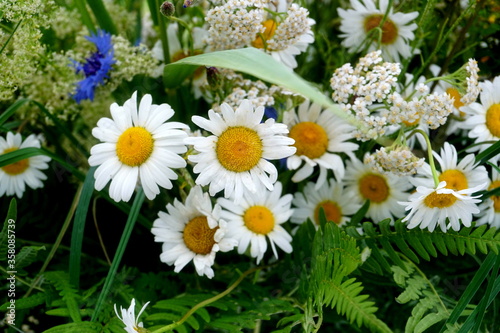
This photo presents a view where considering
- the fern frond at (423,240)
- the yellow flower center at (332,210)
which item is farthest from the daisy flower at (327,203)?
the fern frond at (423,240)

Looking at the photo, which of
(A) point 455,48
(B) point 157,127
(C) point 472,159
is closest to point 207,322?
(B) point 157,127

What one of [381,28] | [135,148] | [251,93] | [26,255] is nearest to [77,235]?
[26,255]

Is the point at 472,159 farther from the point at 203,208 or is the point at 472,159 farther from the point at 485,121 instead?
the point at 203,208

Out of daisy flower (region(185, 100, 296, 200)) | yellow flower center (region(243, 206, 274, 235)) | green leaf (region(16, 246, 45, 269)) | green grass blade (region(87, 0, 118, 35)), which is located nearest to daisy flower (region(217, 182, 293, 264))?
yellow flower center (region(243, 206, 274, 235))

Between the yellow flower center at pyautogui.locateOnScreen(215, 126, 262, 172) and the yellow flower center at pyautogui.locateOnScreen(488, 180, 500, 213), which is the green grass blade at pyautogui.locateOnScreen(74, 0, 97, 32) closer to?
the yellow flower center at pyautogui.locateOnScreen(215, 126, 262, 172)

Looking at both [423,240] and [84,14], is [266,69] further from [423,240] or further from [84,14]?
[84,14]

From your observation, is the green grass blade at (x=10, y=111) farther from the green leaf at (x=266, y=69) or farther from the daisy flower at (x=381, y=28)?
the daisy flower at (x=381, y=28)
